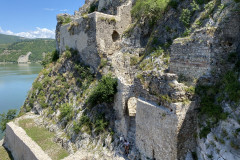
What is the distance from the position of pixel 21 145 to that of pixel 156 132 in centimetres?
955

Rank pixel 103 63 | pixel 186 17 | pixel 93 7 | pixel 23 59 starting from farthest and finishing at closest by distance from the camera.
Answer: pixel 23 59
pixel 93 7
pixel 103 63
pixel 186 17

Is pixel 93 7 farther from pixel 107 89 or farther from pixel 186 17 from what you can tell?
pixel 107 89

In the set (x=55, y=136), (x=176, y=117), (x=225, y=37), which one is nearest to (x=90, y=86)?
(x=55, y=136)

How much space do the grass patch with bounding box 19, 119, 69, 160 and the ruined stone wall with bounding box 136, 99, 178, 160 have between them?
17.3 ft

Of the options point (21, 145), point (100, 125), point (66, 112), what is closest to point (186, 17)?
point (100, 125)

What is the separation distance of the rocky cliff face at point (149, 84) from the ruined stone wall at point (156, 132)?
0.11ft

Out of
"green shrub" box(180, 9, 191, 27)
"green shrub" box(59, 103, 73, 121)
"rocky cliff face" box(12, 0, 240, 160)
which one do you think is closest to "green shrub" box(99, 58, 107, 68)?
"rocky cliff face" box(12, 0, 240, 160)

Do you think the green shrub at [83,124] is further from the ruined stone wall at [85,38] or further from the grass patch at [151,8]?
the grass patch at [151,8]

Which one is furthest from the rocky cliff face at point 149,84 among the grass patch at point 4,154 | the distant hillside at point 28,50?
the distant hillside at point 28,50

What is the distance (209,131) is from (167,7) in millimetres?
9498

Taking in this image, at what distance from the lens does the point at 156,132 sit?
6.57 meters

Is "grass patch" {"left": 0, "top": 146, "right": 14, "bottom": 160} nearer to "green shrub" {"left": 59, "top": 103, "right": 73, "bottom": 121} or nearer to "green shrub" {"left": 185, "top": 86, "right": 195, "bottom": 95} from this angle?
"green shrub" {"left": 59, "top": 103, "right": 73, "bottom": 121}

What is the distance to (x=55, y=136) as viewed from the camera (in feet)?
39.8

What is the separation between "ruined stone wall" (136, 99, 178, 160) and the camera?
6.02m
